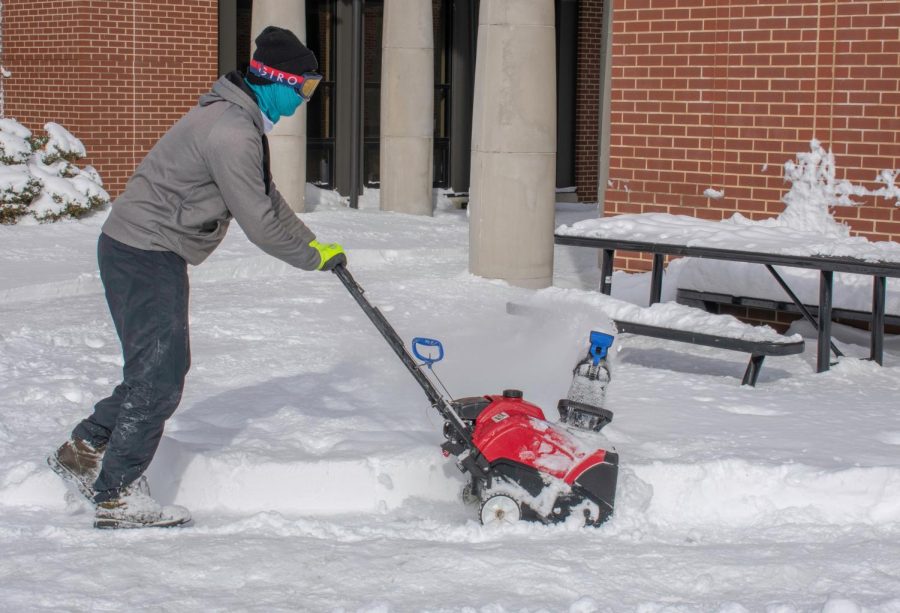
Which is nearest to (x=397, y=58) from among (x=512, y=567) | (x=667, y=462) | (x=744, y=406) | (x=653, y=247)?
(x=653, y=247)

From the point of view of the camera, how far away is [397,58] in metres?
16.7

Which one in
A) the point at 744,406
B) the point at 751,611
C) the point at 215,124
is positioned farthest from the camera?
the point at 744,406

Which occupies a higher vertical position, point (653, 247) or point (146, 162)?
point (146, 162)

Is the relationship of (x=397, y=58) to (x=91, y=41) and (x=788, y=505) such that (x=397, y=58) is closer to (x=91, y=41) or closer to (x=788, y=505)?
(x=91, y=41)

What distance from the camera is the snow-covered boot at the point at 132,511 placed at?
5.14 metres

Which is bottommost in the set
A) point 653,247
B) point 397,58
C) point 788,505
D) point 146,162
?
point 788,505

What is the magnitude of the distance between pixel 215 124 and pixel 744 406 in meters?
3.51

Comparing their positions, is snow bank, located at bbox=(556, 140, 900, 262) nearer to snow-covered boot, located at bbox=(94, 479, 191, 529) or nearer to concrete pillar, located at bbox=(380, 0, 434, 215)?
snow-covered boot, located at bbox=(94, 479, 191, 529)

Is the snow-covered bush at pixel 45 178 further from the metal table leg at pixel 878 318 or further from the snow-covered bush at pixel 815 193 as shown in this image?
the metal table leg at pixel 878 318

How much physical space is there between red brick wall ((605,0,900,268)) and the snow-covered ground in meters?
1.28

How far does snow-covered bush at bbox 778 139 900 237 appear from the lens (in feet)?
31.1

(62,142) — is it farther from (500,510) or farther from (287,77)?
(500,510)

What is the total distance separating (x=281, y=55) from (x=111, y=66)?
11151mm

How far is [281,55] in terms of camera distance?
199 inches
